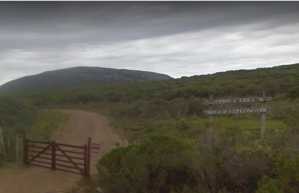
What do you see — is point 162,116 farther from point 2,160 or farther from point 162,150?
point 162,150

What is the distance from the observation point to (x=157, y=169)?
34.6 ft

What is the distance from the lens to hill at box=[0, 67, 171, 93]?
15400 cm

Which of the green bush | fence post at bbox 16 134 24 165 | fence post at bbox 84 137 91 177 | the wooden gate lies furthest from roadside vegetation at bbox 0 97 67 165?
the green bush

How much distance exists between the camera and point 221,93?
4609cm

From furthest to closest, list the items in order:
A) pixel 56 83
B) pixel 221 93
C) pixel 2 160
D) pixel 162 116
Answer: pixel 56 83, pixel 221 93, pixel 162 116, pixel 2 160

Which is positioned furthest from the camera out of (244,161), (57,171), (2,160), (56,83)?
(56,83)

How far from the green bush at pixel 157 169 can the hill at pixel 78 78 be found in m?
139

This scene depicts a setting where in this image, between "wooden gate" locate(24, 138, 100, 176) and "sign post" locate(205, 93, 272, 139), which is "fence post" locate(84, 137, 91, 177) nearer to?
"wooden gate" locate(24, 138, 100, 176)

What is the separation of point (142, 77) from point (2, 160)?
14516 centimetres

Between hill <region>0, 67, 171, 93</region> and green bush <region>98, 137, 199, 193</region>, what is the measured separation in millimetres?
138767

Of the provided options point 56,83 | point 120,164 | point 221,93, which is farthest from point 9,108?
point 56,83

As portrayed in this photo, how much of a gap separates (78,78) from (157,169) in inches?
6010

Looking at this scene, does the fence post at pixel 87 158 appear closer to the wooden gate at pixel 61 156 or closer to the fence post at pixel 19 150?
the wooden gate at pixel 61 156

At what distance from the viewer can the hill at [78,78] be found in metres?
154
